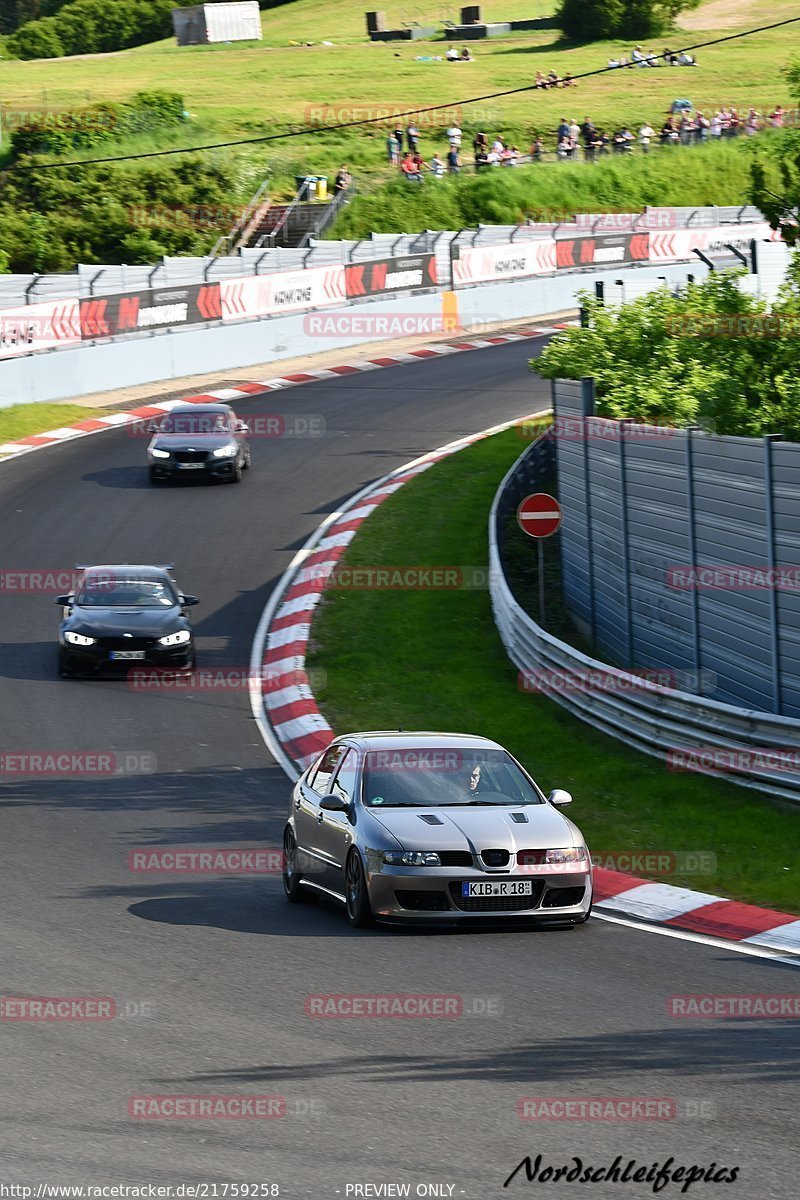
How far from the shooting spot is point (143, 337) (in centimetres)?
3819

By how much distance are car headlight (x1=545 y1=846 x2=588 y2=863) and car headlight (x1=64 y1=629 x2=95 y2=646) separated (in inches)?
425

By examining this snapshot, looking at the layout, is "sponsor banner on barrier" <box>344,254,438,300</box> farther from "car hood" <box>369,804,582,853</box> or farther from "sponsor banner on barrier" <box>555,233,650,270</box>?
"car hood" <box>369,804,582,853</box>

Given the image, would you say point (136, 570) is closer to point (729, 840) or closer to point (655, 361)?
point (655, 361)

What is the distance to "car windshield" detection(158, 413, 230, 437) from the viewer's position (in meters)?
31.3

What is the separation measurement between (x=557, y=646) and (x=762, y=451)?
3967 millimetres

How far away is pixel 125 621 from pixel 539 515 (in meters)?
5.33

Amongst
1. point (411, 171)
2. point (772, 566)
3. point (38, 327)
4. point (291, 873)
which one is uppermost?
point (411, 171)

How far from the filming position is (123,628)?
21.4m

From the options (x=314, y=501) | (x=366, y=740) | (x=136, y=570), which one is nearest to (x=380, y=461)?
(x=314, y=501)

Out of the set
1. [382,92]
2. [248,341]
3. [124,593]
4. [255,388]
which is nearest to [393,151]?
[382,92]

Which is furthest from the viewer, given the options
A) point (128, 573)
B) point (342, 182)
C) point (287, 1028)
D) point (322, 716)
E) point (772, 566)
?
point (342, 182)

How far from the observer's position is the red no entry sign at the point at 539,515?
20.2 m

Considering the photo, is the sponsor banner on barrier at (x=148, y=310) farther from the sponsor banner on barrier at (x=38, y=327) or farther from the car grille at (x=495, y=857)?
the car grille at (x=495, y=857)

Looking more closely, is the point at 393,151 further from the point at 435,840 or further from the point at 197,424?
the point at 435,840
